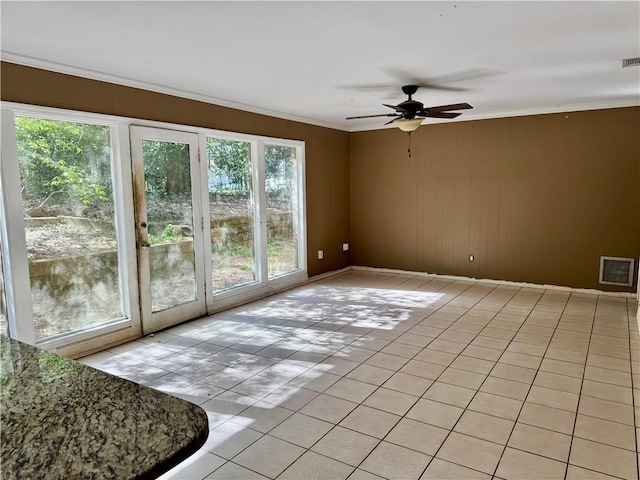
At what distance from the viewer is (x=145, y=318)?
4.06 metres

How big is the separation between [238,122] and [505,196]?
12.0 ft

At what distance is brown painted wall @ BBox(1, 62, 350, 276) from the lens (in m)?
3.22

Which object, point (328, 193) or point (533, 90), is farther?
point (328, 193)

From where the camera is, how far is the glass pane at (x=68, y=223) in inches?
129

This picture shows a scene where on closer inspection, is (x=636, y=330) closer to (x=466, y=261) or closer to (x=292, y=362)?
(x=466, y=261)

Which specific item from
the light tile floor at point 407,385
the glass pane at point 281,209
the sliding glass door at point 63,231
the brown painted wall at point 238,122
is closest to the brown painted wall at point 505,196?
the brown painted wall at point 238,122

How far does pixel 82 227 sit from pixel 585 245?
222 inches

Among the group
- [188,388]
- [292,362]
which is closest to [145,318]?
[188,388]

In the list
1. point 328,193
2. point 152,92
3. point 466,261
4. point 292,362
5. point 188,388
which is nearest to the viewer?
point 188,388

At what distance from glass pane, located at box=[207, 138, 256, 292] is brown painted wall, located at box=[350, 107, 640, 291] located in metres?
2.35

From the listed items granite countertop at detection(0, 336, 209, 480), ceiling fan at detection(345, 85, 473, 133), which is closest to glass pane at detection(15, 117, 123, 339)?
ceiling fan at detection(345, 85, 473, 133)

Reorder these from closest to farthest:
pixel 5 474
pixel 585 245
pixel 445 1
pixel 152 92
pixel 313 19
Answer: pixel 5 474
pixel 445 1
pixel 313 19
pixel 152 92
pixel 585 245

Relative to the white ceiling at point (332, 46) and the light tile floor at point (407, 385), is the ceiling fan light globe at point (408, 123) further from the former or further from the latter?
the light tile floor at point (407, 385)

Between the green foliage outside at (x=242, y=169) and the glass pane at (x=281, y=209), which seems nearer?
the green foliage outside at (x=242, y=169)
